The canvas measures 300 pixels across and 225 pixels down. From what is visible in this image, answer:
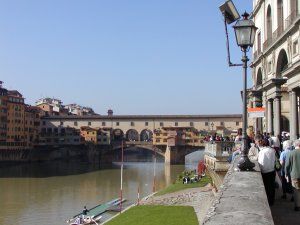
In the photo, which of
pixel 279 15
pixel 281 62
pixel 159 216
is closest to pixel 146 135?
pixel 281 62

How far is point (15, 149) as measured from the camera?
90688mm

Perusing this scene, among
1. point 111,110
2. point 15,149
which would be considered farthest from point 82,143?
point 111,110

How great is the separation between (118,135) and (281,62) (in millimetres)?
→ 79652

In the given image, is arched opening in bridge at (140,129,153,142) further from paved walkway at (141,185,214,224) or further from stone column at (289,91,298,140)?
stone column at (289,91,298,140)

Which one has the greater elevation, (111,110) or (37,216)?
(111,110)

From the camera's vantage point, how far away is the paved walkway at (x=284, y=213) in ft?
22.8

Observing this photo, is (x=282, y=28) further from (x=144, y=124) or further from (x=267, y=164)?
(x=144, y=124)

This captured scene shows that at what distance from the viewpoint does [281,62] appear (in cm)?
2462

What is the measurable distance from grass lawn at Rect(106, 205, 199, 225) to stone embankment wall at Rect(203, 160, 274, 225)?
14083 millimetres

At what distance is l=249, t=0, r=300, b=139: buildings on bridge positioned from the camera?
2069cm

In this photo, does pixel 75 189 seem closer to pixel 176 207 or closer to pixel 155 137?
pixel 176 207

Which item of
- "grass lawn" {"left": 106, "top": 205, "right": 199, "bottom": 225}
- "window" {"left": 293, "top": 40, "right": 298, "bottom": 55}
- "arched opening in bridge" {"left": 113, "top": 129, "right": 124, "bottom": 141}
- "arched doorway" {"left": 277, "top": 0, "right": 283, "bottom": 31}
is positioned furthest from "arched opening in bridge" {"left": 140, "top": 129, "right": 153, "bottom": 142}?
"window" {"left": 293, "top": 40, "right": 298, "bottom": 55}

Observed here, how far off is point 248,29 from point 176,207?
1822 centimetres

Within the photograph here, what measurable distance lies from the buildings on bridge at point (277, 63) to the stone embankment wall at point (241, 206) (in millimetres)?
14273
